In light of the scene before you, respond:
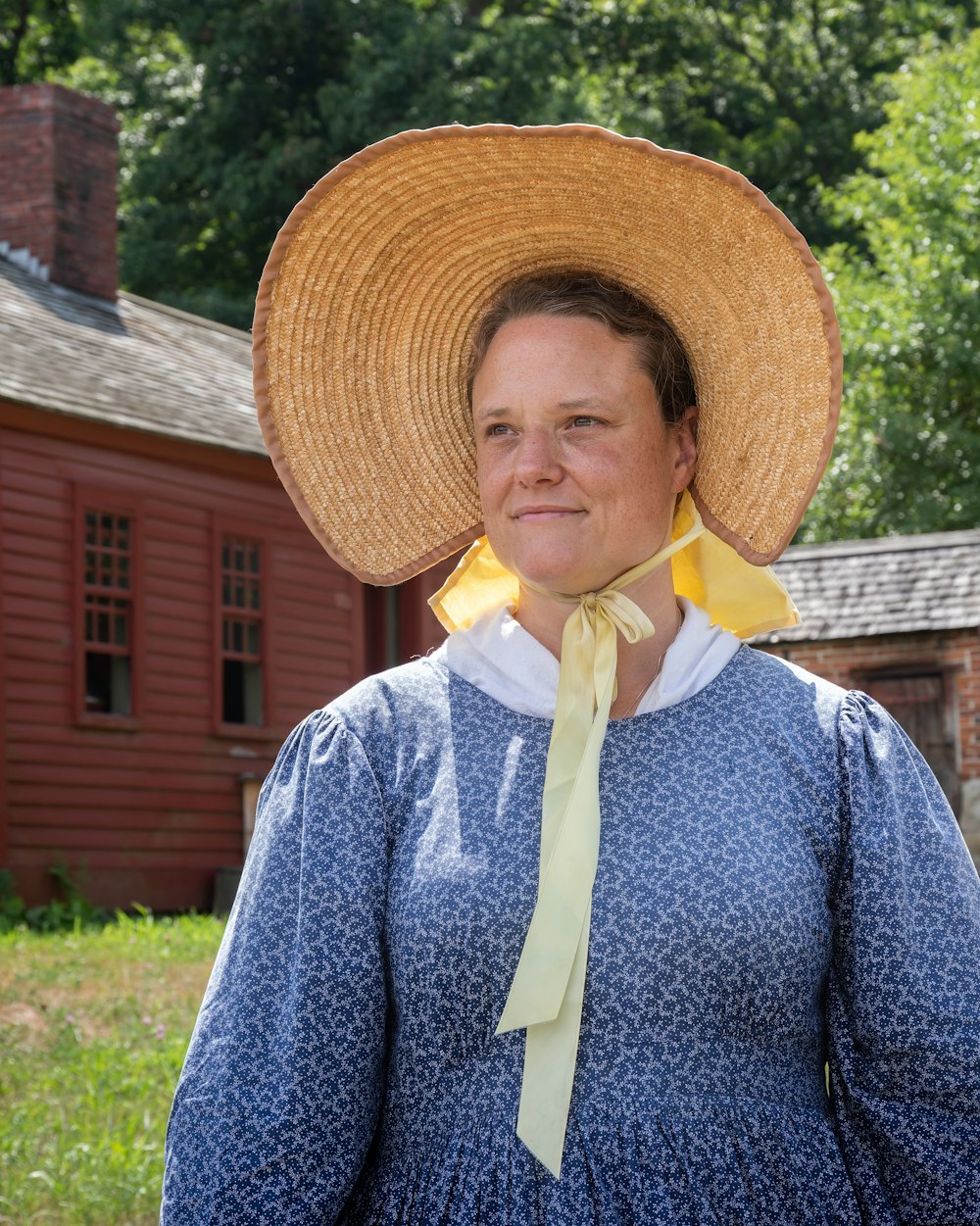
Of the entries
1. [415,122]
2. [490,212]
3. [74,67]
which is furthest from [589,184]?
[74,67]

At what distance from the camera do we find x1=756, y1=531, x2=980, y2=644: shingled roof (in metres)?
14.4

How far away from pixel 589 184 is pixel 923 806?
0.98 metres

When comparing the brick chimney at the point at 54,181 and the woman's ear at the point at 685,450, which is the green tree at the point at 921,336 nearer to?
the brick chimney at the point at 54,181

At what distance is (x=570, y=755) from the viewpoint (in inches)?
89.7

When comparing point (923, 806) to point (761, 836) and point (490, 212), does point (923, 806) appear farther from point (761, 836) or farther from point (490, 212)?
point (490, 212)

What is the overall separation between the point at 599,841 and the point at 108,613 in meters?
11.6

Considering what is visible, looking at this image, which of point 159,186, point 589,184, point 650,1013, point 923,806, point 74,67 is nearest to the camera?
point 650,1013

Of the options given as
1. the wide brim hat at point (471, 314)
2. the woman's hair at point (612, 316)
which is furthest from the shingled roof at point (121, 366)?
the woman's hair at point (612, 316)

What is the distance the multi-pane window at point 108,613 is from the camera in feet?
43.3

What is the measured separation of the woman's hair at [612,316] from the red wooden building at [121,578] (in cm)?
981

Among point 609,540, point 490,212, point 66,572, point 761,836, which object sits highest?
point 490,212

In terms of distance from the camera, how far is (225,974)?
220 centimetres

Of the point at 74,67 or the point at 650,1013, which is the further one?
the point at 74,67

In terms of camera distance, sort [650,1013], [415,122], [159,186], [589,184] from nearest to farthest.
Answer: [650,1013] < [589,184] < [415,122] < [159,186]
